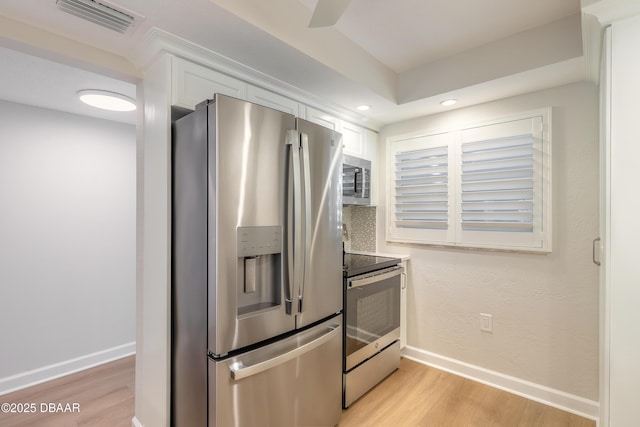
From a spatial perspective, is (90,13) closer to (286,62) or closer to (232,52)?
(232,52)

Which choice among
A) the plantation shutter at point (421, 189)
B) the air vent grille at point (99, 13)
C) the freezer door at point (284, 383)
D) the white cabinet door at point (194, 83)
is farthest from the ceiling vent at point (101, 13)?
the plantation shutter at point (421, 189)

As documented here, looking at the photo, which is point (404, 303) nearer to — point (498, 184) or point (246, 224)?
point (498, 184)

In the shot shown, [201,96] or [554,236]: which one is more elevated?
[201,96]

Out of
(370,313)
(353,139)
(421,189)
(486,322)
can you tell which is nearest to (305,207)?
(370,313)

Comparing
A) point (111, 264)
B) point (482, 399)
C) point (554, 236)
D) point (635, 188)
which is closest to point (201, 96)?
point (635, 188)

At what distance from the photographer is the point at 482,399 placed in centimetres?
230

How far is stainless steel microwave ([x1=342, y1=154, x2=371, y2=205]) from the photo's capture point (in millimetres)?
2705

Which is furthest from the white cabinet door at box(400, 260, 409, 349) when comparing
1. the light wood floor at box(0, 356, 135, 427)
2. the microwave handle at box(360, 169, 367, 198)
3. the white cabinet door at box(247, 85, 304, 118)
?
the light wood floor at box(0, 356, 135, 427)

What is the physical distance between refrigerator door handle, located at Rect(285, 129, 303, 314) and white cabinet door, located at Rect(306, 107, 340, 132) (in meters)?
0.82

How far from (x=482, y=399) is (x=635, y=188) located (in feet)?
6.03

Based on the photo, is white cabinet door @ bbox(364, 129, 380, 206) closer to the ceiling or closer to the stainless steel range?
the ceiling

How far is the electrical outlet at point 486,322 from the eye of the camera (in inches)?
98.7

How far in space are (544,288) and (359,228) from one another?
1693 millimetres

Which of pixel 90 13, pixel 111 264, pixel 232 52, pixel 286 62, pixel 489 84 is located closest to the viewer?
pixel 90 13
